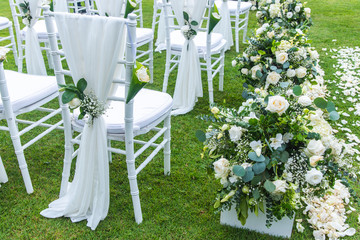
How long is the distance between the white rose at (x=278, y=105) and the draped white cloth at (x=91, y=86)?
0.75m

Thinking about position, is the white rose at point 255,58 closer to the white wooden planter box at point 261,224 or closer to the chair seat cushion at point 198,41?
the chair seat cushion at point 198,41

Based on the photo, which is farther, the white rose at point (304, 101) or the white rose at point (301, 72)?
the white rose at point (301, 72)

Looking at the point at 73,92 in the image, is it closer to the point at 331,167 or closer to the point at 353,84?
the point at 331,167

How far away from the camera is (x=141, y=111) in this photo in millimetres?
2047

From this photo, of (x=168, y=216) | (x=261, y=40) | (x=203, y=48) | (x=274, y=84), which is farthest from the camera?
(x=203, y=48)

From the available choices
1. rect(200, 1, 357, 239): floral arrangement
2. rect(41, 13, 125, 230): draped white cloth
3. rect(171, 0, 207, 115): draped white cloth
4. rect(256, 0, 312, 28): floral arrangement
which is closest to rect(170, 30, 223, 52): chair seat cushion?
rect(171, 0, 207, 115): draped white cloth

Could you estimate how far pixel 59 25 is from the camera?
171cm

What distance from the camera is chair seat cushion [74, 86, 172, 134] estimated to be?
1.91 meters

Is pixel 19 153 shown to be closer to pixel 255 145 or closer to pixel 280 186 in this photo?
pixel 255 145

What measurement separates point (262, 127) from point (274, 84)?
87 cm

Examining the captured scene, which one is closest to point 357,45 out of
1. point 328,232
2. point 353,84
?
point 353,84

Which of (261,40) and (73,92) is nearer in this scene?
(73,92)

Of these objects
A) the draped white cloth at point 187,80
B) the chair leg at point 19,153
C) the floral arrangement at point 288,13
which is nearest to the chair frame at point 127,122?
the chair leg at point 19,153

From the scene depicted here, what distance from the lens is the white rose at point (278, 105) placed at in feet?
5.57
